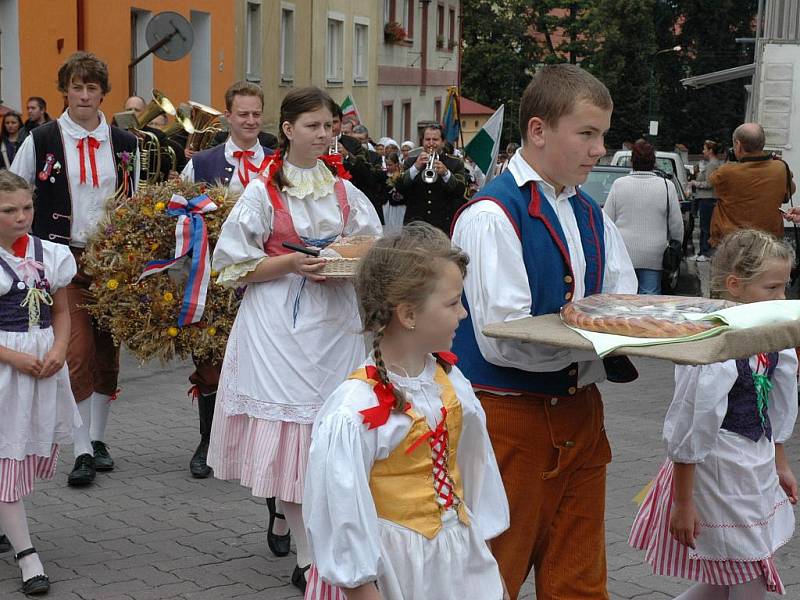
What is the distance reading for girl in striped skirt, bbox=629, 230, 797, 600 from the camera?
418cm

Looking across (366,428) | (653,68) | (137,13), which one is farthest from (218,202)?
(653,68)

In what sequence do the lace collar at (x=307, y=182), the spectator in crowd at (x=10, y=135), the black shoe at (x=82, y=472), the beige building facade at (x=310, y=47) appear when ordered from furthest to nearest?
the beige building facade at (x=310, y=47)
the spectator in crowd at (x=10, y=135)
the black shoe at (x=82, y=472)
the lace collar at (x=307, y=182)

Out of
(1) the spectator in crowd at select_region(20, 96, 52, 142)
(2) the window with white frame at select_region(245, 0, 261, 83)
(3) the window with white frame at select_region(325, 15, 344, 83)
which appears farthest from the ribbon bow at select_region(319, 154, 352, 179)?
(3) the window with white frame at select_region(325, 15, 344, 83)

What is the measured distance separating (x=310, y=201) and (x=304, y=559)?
144 centimetres

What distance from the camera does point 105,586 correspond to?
5.44 meters

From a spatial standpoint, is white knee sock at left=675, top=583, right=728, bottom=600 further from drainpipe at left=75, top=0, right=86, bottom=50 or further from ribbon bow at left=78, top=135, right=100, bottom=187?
drainpipe at left=75, top=0, right=86, bottom=50

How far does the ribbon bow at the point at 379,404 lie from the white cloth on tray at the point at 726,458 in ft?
3.85

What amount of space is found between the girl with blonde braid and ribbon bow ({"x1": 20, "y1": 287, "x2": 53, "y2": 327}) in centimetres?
256

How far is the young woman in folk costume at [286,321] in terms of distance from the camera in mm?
5250

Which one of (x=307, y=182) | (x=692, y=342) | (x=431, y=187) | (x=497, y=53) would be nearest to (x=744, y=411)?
(x=692, y=342)

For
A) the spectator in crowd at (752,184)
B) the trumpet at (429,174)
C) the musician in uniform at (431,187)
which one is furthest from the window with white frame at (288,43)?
the spectator in crowd at (752,184)

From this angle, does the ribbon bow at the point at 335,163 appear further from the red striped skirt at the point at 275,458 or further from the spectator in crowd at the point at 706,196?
the spectator in crowd at the point at 706,196

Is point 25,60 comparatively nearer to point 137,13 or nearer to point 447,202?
point 137,13

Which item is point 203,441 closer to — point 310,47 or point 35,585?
point 35,585
